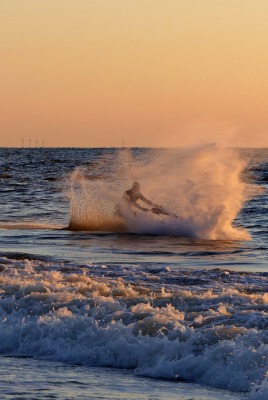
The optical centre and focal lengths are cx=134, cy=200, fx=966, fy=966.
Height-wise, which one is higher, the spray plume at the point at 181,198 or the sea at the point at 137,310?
the spray plume at the point at 181,198

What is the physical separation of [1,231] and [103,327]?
14987 mm

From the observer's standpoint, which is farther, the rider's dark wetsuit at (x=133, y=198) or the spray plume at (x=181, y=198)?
the rider's dark wetsuit at (x=133, y=198)

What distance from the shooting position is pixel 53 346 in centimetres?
1138

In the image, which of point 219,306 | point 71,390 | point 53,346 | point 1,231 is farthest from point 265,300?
point 1,231

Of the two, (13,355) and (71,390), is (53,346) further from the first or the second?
(71,390)

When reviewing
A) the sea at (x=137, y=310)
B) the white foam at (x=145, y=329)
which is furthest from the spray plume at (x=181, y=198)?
the white foam at (x=145, y=329)

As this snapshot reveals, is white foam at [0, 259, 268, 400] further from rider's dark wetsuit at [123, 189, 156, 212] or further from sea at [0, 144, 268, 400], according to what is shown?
rider's dark wetsuit at [123, 189, 156, 212]

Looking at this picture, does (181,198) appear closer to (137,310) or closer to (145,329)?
(137,310)

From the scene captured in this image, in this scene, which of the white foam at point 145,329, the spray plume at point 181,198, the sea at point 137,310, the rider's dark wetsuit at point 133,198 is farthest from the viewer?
the rider's dark wetsuit at point 133,198

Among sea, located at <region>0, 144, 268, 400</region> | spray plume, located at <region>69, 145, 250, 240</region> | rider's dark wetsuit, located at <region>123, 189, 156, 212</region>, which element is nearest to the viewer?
sea, located at <region>0, 144, 268, 400</region>

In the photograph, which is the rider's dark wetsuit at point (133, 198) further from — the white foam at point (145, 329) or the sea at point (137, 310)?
the white foam at point (145, 329)

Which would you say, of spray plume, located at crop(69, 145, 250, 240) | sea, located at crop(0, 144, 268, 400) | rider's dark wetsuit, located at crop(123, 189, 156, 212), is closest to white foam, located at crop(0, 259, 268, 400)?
sea, located at crop(0, 144, 268, 400)

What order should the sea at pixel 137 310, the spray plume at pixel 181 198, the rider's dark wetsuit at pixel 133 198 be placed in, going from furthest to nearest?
1. the rider's dark wetsuit at pixel 133 198
2. the spray plume at pixel 181 198
3. the sea at pixel 137 310

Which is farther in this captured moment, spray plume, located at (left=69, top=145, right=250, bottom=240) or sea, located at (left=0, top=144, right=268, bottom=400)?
spray plume, located at (left=69, top=145, right=250, bottom=240)
